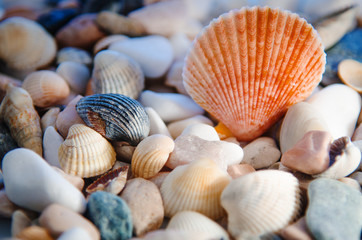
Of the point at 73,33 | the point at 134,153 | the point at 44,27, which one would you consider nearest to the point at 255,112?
the point at 134,153

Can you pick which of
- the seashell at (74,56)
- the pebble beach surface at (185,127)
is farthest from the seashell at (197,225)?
the seashell at (74,56)

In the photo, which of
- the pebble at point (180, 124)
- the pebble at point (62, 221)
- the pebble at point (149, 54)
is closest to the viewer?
the pebble at point (62, 221)

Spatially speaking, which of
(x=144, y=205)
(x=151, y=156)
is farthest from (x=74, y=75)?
(x=144, y=205)

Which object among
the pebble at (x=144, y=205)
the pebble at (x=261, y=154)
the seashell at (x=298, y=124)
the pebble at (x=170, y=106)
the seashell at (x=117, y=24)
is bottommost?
the pebble at (x=261, y=154)

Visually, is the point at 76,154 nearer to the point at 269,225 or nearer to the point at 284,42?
the point at 269,225

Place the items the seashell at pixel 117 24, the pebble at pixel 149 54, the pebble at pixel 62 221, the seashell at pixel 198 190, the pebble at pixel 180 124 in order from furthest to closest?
the seashell at pixel 117 24, the pebble at pixel 149 54, the pebble at pixel 180 124, the seashell at pixel 198 190, the pebble at pixel 62 221

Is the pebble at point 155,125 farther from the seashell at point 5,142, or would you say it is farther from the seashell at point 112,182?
the seashell at point 5,142
